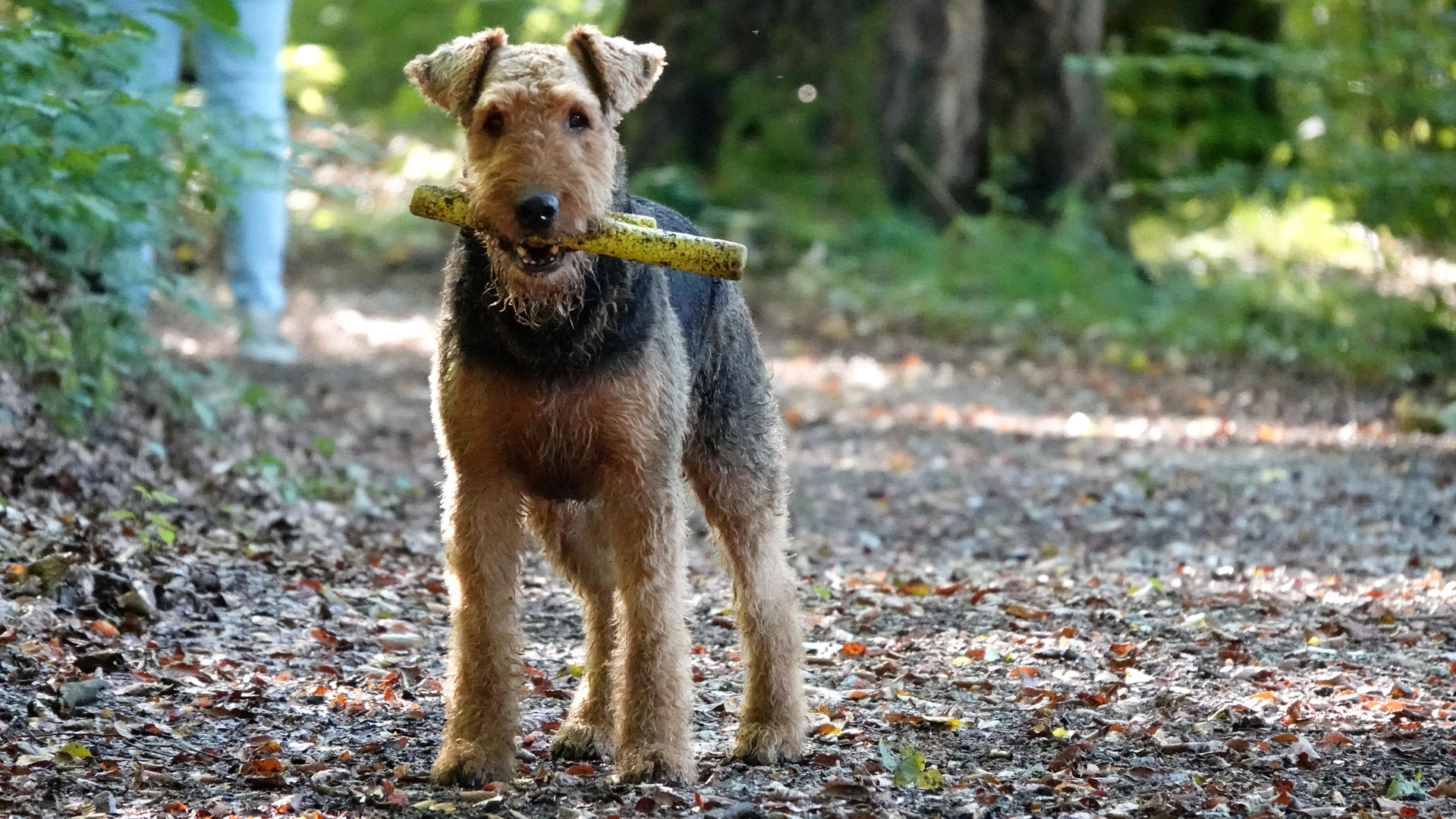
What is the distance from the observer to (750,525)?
4438mm

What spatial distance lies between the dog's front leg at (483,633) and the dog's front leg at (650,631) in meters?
0.28

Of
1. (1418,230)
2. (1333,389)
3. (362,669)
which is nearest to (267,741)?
(362,669)

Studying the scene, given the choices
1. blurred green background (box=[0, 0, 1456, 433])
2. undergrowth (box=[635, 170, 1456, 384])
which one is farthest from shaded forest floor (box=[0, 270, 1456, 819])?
blurred green background (box=[0, 0, 1456, 433])

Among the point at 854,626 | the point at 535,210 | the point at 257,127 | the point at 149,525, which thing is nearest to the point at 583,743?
the point at 535,210

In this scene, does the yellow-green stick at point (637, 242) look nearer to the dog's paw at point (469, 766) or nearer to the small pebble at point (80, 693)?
the dog's paw at point (469, 766)

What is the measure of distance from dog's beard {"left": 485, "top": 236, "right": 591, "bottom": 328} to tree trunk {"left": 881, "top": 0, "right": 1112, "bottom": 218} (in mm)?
10906

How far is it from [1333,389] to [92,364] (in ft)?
28.5

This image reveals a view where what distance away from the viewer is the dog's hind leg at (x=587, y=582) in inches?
172

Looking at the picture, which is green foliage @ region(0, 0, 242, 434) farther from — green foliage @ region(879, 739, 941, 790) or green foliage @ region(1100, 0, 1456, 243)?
green foliage @ region(1100, 0, 1456, 243)

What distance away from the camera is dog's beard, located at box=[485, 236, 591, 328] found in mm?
3686

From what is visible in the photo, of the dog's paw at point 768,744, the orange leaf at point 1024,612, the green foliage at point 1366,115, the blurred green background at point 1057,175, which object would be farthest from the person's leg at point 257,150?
the green foliage at point 1366,115

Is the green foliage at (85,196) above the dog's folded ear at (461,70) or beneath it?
beneath

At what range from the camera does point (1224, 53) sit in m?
15.9

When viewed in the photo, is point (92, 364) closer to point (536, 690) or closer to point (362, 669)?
point (362, 669)
